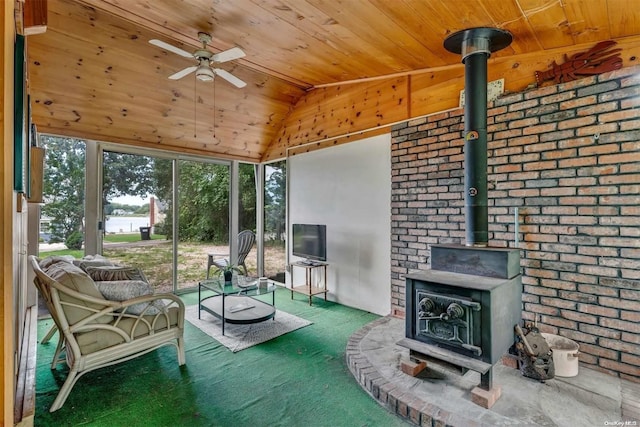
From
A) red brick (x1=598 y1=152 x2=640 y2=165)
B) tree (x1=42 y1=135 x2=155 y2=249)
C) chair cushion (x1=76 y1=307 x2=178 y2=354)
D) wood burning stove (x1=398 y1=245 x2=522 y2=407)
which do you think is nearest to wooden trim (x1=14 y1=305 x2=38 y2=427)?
chair cushion (x1=76 y1=307 x2=178 y2=354)

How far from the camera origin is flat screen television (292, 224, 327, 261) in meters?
4.22

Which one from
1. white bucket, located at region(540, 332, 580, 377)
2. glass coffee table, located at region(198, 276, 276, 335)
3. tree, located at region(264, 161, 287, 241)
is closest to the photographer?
white bucket, located at region(540, 332, 580, 377)

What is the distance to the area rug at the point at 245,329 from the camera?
307 cm

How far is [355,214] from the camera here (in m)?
4.09

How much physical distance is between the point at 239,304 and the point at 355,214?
1.82m

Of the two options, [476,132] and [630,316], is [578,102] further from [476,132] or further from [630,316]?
[630,316]

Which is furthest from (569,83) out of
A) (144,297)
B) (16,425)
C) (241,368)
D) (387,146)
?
(16,425)

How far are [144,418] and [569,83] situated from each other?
3.78 metres

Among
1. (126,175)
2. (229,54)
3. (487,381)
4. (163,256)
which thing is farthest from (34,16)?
(487,381)

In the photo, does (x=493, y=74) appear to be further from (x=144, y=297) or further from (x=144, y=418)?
(x=144, y=418)

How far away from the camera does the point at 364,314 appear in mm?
3832

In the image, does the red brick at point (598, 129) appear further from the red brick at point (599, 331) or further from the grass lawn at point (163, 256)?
the grass lawn at point (163, 256)

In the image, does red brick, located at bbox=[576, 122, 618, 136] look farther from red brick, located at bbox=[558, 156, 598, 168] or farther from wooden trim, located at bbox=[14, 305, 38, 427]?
wooden trim, located at bbox=[14, 305, 38, 427]

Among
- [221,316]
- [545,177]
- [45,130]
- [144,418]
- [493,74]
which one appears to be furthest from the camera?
[45,130]
